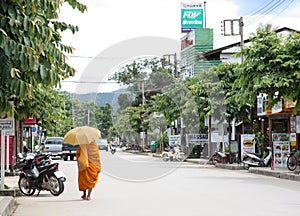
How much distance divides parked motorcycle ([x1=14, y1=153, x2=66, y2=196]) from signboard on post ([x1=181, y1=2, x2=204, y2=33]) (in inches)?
1857

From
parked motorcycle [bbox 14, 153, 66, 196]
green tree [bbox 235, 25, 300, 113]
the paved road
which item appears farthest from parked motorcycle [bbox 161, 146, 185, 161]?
parked motorcycle [bbox 14, 153, 66, 196]

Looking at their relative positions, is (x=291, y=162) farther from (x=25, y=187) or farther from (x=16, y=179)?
(x=25, y=187)

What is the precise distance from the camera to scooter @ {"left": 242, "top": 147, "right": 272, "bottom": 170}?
27766 mm

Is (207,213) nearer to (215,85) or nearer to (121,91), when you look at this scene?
(121,91)

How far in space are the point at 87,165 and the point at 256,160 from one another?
50.3ft

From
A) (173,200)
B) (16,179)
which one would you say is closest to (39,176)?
(173,200)

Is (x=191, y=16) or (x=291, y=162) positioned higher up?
(x=191, y=16)

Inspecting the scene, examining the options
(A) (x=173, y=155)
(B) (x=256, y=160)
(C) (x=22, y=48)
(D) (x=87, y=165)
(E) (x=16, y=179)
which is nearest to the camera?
(C) (x=22, y=48)

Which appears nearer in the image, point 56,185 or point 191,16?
point 56,185

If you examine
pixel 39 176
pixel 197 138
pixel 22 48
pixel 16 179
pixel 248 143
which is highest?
pixel 22 48

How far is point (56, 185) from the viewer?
15.4 metres

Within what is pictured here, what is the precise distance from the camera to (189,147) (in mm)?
41062

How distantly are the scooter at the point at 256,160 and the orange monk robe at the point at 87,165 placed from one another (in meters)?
14.9

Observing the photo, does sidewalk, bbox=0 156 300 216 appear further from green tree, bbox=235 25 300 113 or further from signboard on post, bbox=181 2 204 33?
signboard on post, bbox=181 2 204 33
